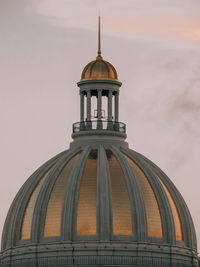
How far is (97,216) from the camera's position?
142 m

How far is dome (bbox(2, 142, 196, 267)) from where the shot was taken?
141750 mm

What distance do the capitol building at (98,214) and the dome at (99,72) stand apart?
4.25 m

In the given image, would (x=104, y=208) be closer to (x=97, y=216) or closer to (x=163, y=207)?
(x=97, y=216)

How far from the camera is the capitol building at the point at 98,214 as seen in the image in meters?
142

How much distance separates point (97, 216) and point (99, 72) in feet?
43.1

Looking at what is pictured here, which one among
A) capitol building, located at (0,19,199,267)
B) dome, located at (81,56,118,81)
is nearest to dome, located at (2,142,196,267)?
capitol building, located at (0,19,199,267)

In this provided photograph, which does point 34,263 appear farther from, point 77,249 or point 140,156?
point 140,156

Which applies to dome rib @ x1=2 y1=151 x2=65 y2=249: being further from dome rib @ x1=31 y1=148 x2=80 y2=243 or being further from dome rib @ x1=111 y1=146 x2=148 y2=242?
dome rib @ x1=111 y1=146 x2=148 y2=242

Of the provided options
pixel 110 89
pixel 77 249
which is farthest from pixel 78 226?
pixel 110 89

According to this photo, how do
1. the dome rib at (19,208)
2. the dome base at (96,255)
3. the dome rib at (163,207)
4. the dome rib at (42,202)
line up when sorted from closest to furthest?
1. the dome base at (96,255)
2. the dome rib at (42,202)
3. the dome rib at (163,207)
4. the dome rib at (19,208)

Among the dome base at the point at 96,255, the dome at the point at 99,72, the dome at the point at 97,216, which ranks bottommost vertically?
the dome base at the point at 96,255

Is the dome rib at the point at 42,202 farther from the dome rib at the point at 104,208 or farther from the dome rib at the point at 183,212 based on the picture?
the dome rib at the point at 183,212

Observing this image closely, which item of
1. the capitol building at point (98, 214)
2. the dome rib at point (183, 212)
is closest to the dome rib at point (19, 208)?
the capitol building at point (98, 214)

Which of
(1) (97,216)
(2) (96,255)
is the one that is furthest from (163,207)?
(2) (96,255)
